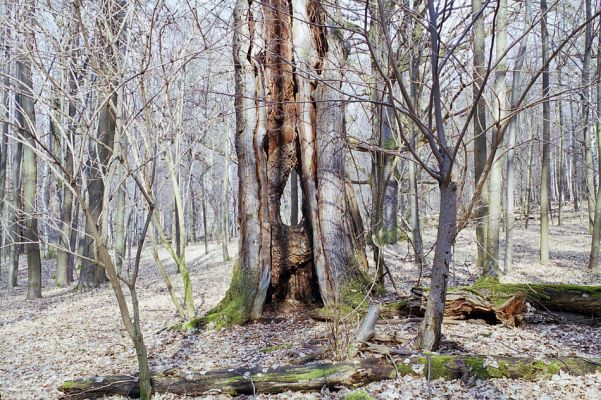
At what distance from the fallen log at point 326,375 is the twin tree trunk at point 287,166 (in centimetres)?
232

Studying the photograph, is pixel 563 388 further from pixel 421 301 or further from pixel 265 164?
pixel 265 164

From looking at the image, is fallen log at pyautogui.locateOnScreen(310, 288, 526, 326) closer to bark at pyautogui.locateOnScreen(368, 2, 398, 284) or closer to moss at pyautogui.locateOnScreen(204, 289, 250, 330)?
bark at pyautogui.locateOnScreen(368, 2, 398, 284)

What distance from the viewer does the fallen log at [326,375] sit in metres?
3.47

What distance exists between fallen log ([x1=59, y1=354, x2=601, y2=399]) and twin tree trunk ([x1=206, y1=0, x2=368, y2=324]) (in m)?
2.32

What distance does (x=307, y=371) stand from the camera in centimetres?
368

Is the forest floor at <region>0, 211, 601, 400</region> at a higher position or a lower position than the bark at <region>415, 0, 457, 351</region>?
lower

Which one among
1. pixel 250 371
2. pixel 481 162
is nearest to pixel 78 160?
pixel 250 371

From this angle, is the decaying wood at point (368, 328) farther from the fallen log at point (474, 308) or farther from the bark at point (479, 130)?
the bark at point (479, 130)

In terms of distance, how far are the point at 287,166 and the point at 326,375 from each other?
11.7 ft

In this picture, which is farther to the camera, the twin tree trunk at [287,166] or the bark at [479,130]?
the bark at [479,130]

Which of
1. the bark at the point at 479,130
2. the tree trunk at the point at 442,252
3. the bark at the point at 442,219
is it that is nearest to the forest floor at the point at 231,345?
the tree trunk at the point at 442,252

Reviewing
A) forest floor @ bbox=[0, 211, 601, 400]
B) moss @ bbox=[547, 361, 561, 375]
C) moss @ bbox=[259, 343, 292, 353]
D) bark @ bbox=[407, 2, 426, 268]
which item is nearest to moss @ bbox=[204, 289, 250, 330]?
forest floor @ bbox=[0, 211, 601, 400]

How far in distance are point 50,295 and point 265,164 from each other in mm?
8581

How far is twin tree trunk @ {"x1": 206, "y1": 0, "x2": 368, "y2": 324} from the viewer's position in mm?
6164
